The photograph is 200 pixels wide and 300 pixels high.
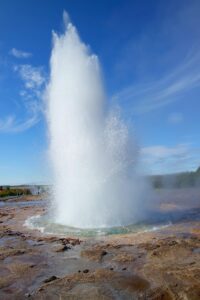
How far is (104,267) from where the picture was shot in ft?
39.2

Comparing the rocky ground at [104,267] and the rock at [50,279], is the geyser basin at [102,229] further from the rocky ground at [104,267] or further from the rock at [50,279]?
the rock at [50,279]

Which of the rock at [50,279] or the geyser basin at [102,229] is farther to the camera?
the geyser basin at [102,229]

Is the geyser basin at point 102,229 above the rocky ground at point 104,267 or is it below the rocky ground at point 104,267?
above

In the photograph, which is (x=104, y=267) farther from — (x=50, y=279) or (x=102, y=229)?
(x=102, y=229)

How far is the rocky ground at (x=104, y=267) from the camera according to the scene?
30.7 ft

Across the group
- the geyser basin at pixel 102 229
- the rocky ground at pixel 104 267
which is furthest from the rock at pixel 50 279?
the geyser basin at pixel 102 229

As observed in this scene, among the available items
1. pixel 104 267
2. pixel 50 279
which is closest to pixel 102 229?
pixel 104 267

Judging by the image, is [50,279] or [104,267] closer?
[50,279]

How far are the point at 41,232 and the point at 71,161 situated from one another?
6280mm

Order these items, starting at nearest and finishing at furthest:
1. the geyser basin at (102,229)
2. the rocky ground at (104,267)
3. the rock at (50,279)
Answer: the rocky ground at (104,267)
the rock at (50,279)
the geyser basin at (102,229)

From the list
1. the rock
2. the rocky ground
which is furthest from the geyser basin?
the rock

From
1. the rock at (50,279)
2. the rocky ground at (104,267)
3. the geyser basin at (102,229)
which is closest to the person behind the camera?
the rocky ground at (104,267)

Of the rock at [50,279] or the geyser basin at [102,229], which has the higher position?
the geyser basin at [102,229]

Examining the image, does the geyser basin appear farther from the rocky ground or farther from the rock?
the rock
